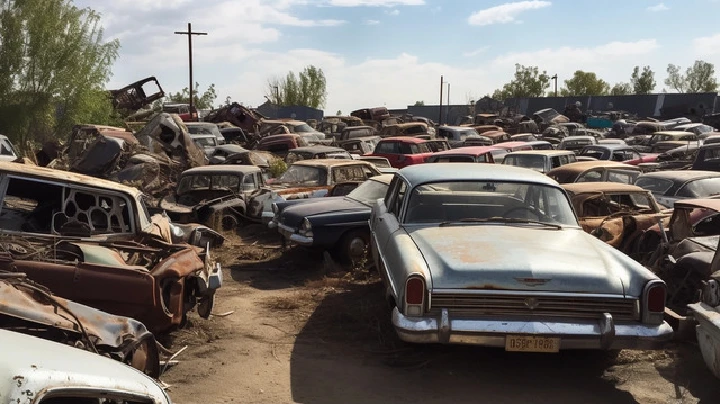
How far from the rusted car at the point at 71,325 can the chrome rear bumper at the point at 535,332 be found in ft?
6.08

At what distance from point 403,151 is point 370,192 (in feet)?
31.7

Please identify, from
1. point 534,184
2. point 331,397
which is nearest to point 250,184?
point 534,184

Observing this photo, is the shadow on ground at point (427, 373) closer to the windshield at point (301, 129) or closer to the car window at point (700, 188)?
the car window at point (700, 188)

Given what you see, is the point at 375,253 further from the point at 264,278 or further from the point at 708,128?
the point at 708,128

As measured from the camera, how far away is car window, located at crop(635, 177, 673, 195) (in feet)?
39.0

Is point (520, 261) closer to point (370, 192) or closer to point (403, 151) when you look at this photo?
point (370, 192)

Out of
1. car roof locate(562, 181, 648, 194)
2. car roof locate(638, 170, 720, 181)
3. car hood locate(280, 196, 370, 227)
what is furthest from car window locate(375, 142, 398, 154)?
car roof locate(562, 181, 648, 194)

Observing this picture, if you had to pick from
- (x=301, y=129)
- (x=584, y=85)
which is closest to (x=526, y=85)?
(x=584, y=85)

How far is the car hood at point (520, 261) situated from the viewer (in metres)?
5.10

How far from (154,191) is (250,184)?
13.1 ft

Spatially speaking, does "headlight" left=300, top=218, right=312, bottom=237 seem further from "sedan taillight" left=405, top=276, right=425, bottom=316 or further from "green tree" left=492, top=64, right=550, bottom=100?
"green tree" left=492, top=64, right=550, bottom=100

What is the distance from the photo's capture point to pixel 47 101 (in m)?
26.4

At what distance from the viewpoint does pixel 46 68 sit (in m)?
26.2

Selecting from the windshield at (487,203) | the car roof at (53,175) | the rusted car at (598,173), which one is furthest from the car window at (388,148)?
the car roof at (53,175)
